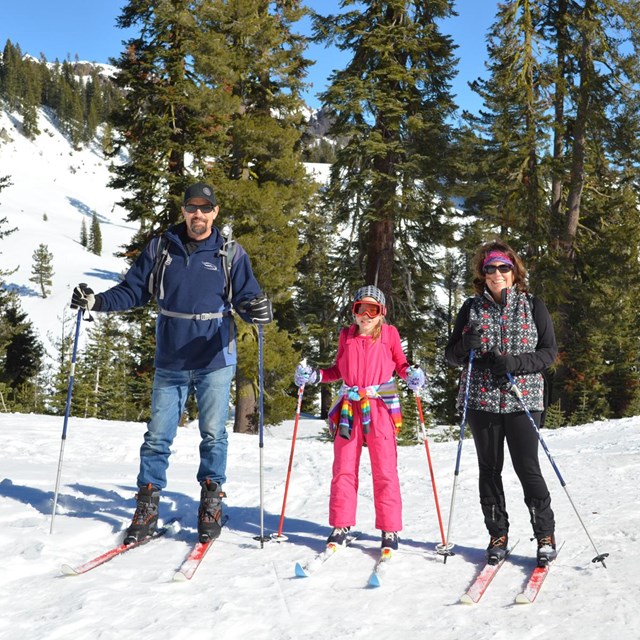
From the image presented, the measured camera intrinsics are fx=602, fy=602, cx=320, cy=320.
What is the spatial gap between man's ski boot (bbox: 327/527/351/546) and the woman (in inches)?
40.3

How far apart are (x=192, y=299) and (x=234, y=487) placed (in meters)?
2.67

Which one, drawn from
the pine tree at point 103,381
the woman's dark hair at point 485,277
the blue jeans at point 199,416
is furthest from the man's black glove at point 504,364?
the pine tree at point 103,381

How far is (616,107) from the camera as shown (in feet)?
50.3

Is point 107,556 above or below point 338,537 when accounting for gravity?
below

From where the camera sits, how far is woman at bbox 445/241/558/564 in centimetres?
387

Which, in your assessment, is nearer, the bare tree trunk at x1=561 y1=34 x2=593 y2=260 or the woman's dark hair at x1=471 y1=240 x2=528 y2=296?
the woman's dark hair at x1=471 y1=240 x2=528 y2=296

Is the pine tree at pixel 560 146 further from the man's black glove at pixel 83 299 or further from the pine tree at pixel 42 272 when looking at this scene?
the pine tree at pixel 42 272

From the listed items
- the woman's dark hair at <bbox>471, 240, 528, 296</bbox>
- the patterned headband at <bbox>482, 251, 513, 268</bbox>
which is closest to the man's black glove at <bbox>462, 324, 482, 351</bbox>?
the woman's dark hair at <bbox>471, 240, 528, 296</bbox>

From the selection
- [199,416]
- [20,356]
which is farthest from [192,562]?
[20,356]

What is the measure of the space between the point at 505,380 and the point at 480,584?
49.1 inches

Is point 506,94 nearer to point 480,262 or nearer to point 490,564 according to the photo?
point 480,262

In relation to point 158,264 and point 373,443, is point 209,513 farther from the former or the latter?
point 158,264

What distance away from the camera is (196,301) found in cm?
432

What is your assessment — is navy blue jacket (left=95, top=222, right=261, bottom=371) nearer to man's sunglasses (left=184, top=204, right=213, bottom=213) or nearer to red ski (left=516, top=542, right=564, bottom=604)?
man's sunglasses (left=184, top=204, right=213, bottom=213)
